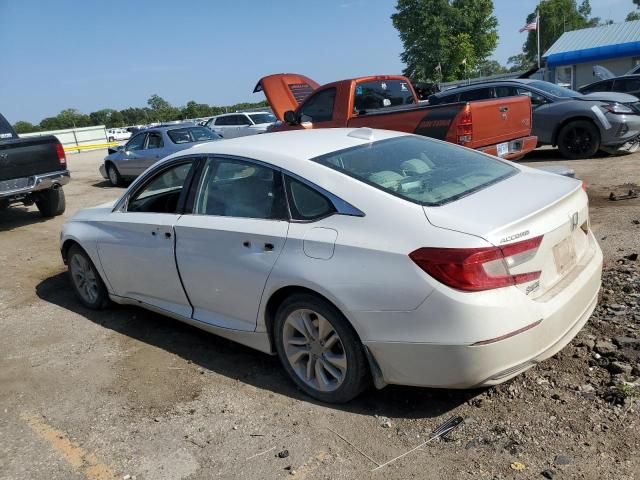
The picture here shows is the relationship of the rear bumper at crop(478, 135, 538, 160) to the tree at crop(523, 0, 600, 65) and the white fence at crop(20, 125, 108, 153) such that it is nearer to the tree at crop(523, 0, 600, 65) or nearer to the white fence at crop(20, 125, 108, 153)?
the white fence at crop(20, 125, 108, 153)

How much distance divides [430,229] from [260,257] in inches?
43.2

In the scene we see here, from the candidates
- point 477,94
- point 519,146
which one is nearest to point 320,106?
point 519,146

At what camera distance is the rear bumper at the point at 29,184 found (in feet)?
30.0

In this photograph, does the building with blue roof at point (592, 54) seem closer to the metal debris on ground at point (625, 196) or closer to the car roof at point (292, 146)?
the metal debris on ground at point (625, 196)

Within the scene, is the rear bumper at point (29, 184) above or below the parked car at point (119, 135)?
above

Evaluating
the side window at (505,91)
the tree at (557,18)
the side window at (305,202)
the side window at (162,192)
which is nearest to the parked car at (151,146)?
the side window at (505,91)

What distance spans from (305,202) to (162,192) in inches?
69.5

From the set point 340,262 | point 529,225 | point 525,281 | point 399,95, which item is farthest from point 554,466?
point 399,95

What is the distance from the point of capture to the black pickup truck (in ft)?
29.9

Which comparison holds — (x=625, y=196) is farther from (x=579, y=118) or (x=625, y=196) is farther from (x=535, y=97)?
(x=535, y=97)

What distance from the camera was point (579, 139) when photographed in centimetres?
1101

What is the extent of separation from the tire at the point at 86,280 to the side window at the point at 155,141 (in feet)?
28.4

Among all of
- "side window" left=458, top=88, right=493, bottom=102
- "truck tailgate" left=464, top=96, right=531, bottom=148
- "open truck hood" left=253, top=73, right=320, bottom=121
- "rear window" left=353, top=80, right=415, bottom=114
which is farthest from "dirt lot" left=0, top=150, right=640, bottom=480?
"side window" left=458, top=88, right=493, bottom=102

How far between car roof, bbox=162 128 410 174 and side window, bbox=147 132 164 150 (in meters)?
9.82
